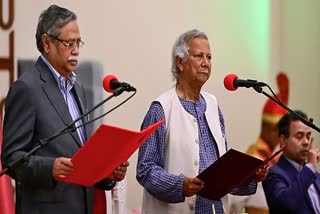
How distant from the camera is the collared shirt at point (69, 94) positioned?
2584 mm

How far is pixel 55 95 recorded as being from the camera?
254 centimetres

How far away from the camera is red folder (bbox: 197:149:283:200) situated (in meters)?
2.78

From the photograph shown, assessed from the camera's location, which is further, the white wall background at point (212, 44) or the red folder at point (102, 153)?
the white wall background at point (212, 44)

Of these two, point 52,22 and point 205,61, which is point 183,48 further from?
point 52,22

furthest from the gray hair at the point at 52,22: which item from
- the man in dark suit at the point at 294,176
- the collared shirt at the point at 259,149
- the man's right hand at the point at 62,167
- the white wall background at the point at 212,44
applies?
the collared shirt at the point at 259,149

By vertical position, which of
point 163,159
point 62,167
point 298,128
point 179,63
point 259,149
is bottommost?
point 259,149

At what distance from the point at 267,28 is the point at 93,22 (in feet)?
5.51

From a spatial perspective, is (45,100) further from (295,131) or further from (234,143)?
(234,143)

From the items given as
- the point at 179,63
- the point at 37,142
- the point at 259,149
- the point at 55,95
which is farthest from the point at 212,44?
the point at 37,142

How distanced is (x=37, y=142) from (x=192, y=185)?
0.68 m

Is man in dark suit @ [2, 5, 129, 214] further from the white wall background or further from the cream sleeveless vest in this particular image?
the white wall background

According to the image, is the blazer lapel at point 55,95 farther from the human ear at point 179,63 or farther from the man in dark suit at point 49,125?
the human ear at point 179,63

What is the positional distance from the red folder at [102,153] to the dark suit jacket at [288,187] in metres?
1.37

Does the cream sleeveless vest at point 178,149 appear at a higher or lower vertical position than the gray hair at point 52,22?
lower
